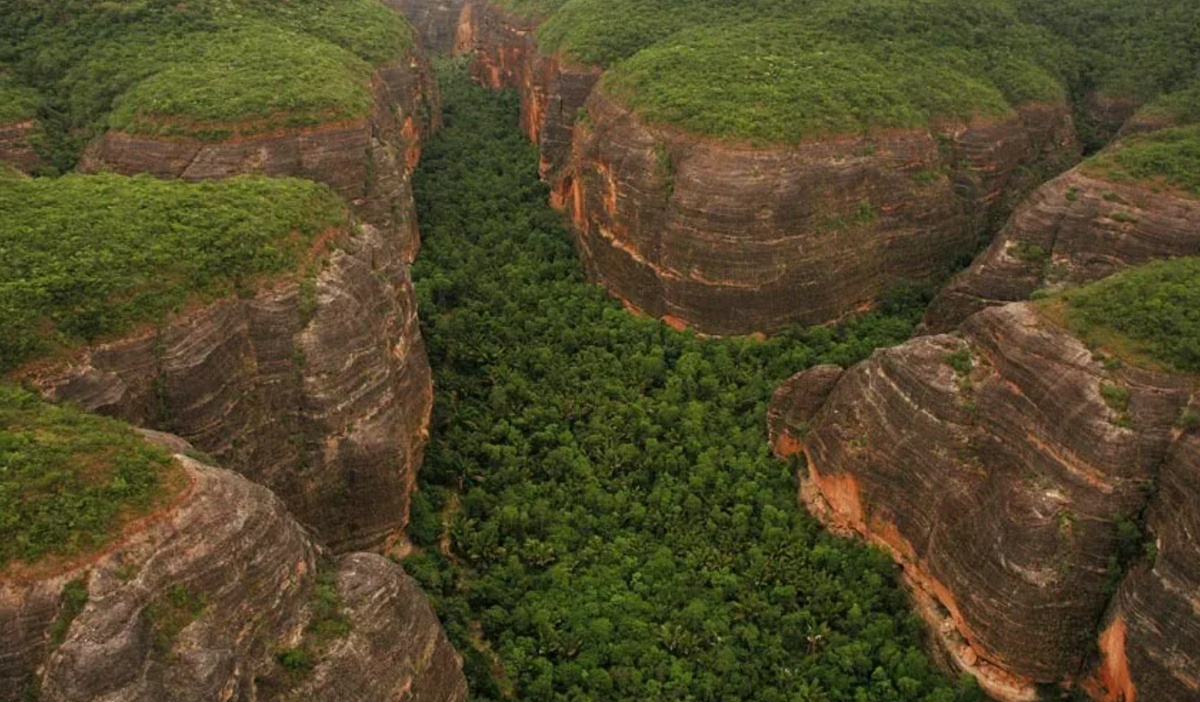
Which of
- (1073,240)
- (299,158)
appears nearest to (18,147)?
(299,158)

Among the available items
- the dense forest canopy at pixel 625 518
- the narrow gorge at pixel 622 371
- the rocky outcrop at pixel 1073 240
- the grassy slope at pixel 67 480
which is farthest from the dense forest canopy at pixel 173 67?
the rocky outcrop at pixel 1073 240

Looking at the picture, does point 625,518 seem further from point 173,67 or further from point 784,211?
point 173,67

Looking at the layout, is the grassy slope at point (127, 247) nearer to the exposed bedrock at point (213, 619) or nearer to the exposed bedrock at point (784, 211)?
the exposed bedrock at point (213, 619)

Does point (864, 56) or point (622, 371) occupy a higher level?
point (864, 56)

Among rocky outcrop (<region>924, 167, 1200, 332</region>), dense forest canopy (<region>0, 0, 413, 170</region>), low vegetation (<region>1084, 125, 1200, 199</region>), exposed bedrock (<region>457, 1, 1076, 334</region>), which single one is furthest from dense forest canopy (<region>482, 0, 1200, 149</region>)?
dense forest canopy (<region>0, 0, 413, 170</region>)

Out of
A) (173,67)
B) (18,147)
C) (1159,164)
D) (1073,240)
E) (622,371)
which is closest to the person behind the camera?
(1073,240)

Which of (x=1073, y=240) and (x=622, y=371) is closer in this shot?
(x=1073, y=240)

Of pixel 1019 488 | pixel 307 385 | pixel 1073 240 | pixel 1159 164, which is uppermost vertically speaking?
pixel 1159 164
